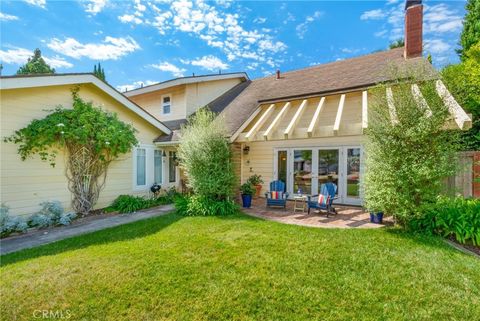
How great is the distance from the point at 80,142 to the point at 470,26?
2698cm

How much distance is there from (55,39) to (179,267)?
1331 cm

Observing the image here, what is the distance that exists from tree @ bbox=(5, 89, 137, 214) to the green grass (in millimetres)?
4321

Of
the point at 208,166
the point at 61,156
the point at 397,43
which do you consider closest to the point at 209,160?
the point at 208,166

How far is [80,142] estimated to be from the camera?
9.73 m

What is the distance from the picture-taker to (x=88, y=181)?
1049 centimetres

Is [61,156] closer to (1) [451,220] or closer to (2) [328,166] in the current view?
(2) [328,166]

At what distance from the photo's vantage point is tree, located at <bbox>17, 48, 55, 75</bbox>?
29844 mm

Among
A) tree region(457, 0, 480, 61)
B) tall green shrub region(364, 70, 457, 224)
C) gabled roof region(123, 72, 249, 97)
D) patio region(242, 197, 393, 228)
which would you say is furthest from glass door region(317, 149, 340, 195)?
tree region(457, 0, 480, 61)

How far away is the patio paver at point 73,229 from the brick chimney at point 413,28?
14801 millimetres

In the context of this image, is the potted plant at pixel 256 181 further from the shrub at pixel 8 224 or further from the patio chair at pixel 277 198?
the shrub at pixel 8 224

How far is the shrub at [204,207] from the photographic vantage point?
31.3 feet

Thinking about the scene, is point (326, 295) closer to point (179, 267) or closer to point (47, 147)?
point (179, 267)

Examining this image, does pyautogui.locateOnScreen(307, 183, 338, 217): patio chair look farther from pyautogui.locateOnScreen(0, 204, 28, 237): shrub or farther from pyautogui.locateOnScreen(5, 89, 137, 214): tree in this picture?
pyautogui.locateOnScreen(0, 204, 28, 237): shrub

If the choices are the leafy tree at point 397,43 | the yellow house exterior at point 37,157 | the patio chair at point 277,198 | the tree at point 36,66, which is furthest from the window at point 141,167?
the leafy tree at point 397,43
